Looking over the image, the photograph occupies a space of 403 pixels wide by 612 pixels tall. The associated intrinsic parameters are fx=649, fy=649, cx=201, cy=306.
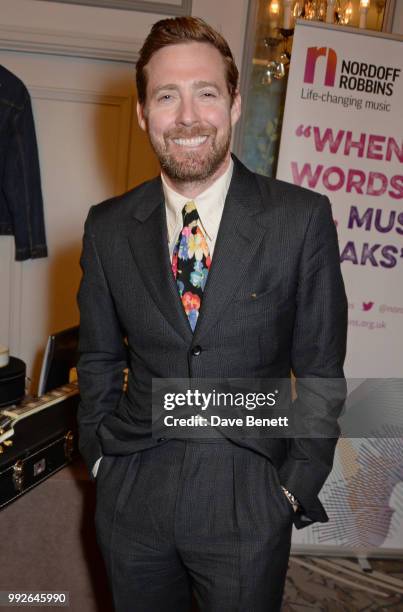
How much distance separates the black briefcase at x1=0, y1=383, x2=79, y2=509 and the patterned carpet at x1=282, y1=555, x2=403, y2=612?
1.15m

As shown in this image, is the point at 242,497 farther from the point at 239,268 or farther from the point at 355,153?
the point at 355,153

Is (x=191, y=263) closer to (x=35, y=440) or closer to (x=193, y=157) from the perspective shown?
(x=193, y=157)

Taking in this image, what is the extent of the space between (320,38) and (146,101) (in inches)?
51.9

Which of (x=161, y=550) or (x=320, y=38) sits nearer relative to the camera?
(x=161, y=550)

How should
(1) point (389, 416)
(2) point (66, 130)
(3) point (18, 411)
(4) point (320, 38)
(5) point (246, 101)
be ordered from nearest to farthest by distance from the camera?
(3) point (18, 411) < (4) point (320, 38) < (1) point (389, 416) < (5) point (246, 101) < (2) point (66, 130)

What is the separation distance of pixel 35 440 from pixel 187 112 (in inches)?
42.7

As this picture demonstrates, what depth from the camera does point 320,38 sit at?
8.45 ft

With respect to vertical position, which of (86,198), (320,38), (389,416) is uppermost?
(320,38)

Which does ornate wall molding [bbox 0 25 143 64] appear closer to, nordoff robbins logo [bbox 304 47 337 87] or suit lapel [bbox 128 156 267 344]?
nordoff robbins logo [bbox 304 47 337 87]

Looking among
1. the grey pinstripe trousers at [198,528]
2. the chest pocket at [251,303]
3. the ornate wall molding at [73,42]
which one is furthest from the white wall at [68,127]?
the grey pinstripe trousers at [198,528]

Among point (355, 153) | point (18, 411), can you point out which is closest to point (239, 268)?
point (18, 411)

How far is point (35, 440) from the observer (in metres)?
1.96

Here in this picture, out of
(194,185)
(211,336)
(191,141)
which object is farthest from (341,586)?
(191,141)

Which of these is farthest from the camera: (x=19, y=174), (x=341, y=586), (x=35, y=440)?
(x=19, y=174)
